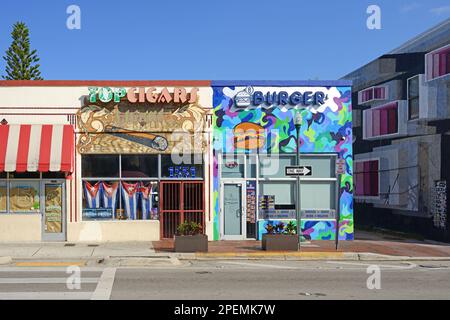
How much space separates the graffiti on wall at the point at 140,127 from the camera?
19516 mm

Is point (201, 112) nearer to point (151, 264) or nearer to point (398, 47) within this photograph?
point (151, 264)

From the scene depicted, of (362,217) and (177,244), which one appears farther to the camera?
(362,217)

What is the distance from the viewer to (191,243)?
1689 centimetres

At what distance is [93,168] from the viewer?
19.7m

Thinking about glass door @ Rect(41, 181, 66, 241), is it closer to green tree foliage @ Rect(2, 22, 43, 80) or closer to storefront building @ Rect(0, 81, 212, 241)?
storefront building @ Rect(0, 81, 212, 241)

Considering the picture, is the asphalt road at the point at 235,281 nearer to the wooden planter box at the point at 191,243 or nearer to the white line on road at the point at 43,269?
the white line on road at the point at 43,269

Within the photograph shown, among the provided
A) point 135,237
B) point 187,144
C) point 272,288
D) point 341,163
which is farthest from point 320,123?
point 272,288

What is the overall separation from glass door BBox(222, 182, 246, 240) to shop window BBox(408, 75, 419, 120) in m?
7.80

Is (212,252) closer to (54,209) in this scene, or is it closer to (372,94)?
(54,209)

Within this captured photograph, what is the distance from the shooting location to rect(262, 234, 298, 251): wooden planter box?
56.0 ft

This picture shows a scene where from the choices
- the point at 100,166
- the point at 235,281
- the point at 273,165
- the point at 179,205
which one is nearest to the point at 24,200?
the point at 100,166

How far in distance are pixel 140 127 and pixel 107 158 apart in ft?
5.03
